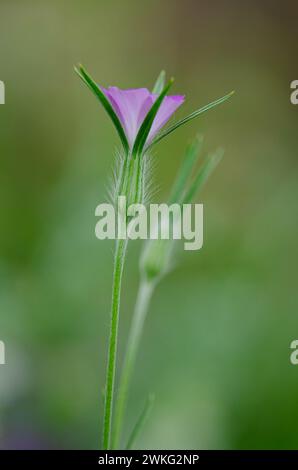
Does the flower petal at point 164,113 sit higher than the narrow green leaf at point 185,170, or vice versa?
the flower petal at point 164,113

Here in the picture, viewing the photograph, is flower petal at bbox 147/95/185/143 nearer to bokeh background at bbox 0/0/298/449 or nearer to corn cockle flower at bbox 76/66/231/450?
corn cockle flower at bbox 76/66/231/450

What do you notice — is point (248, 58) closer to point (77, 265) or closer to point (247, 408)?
point (77, 265)

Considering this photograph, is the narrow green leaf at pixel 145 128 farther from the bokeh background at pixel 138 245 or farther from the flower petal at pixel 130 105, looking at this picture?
the bokeh background at pixel 138 245
